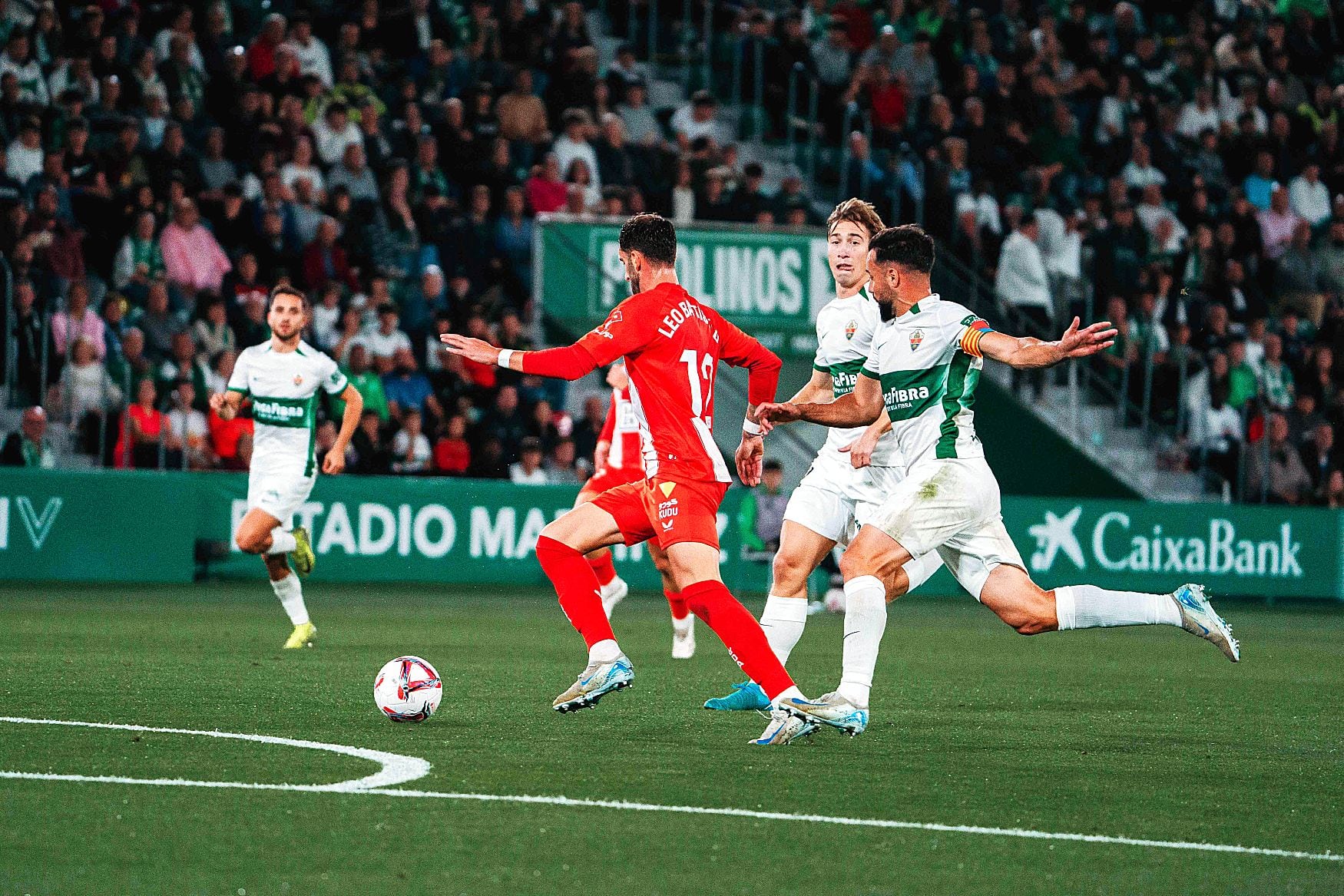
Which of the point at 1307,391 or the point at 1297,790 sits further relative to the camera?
the point at 1307,391

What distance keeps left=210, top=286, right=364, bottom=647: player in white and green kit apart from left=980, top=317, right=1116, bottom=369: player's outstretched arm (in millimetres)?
6345

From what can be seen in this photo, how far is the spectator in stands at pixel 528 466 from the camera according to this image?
1984 centimetres

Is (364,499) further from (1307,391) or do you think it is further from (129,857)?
(129,857)

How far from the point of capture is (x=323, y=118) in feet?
69.6

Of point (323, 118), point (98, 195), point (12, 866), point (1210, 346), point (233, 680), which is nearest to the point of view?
point (12, 866)

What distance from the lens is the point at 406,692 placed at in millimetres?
8383

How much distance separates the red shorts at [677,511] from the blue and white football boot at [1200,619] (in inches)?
88.7

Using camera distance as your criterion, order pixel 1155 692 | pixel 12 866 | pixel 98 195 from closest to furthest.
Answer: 1. pixel 12 866
2. pixel 1155 692
3. pixel 98 195

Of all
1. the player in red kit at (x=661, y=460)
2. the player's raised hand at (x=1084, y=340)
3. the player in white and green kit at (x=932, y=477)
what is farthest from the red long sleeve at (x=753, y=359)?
the player's raised hand at (x=1084, y=340)

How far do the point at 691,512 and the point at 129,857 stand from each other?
3.45 m

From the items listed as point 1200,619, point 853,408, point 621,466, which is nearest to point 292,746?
point 853,408

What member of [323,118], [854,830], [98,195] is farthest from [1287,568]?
[854,830]

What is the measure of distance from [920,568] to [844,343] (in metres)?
1.42

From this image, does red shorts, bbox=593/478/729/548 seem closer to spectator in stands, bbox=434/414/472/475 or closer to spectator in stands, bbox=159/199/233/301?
spectator in stands, bbox=434/414/472/475
